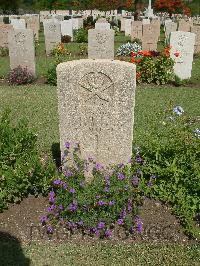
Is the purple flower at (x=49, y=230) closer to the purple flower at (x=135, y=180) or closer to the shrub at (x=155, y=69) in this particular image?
the purple flower at (x=135, y=180)

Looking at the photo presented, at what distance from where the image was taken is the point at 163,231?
4.24m

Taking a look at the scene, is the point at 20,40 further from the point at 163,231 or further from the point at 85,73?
the point at 163,231

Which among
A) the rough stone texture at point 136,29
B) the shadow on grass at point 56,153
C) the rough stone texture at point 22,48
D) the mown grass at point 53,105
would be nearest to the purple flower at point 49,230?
the shadow on grass at point 56,153

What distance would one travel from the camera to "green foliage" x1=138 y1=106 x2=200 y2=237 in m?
4.48

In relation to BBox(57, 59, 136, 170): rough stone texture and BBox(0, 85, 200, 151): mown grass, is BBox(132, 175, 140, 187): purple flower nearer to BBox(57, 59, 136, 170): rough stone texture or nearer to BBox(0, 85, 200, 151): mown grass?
BBox(57, 59, 136, 170): rough stone texture

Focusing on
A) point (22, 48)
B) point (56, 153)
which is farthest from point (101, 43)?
point (56, 153)

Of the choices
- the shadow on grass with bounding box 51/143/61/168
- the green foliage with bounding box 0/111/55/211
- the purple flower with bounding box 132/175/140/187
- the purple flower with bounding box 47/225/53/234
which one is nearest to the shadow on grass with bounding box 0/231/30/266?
the purple flower with bounding box 47/225/53/234

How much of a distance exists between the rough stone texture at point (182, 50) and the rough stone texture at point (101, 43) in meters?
2.05

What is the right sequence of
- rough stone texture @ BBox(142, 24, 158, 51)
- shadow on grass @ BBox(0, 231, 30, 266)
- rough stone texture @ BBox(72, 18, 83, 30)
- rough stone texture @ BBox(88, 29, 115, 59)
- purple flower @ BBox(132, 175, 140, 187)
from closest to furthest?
shadow on grass @ BBox(0, 231, 30, 266)
purple flower @ BBox(132, 175, 140, 187)
rough stone texture @ BBox(88, 29, 115, 59)
rough stone texture @ BBox(142, 24, 158, 51)
rough stone texture @ BBox(72, 18, 83, 30)

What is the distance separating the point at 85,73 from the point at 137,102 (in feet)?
16.3

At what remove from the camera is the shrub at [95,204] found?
Result: 4.13m

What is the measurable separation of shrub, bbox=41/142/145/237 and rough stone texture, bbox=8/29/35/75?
7.55m

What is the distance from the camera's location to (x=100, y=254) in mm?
3883

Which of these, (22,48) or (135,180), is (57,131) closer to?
(135,180)
